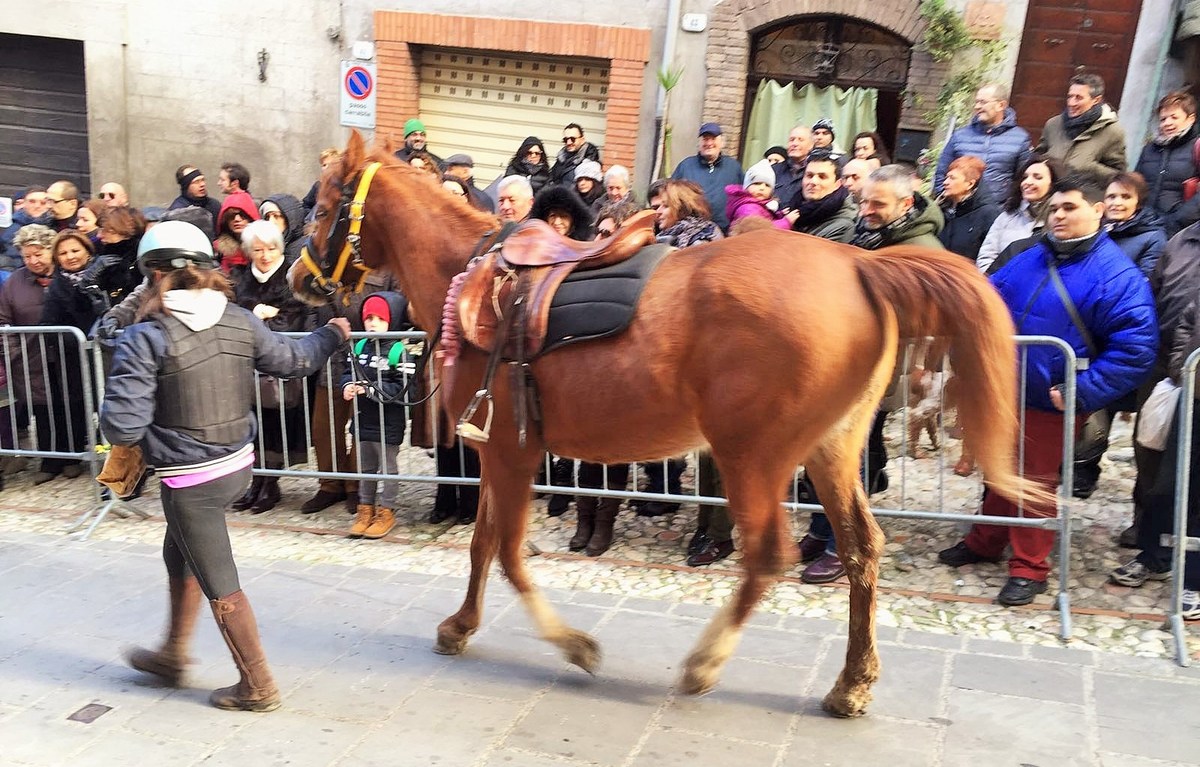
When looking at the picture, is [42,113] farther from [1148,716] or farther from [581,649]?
[1148,716]

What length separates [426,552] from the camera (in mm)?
6047

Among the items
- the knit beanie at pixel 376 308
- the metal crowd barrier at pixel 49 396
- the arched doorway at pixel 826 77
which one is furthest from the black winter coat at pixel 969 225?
the metal crowd barrier at pixel 49 396

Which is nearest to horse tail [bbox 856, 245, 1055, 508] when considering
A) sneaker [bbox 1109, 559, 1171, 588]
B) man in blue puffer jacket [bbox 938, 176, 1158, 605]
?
man in blue puffer jacket [bbox 938, 176, 1158, 605]

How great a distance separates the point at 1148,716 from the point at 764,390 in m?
2.07

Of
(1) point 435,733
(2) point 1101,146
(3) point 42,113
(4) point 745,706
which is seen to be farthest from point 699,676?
(3) point 42,113

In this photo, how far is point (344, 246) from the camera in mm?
4496

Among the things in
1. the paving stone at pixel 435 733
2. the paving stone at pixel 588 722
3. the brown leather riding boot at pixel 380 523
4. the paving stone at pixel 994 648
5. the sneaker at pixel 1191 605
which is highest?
the sneaker at pixel 1191 605

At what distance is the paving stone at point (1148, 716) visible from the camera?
3668mm

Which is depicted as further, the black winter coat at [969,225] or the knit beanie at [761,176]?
the black winter coat at [969,225]

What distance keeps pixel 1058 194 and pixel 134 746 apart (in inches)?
191

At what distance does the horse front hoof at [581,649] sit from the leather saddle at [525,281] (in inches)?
48.1

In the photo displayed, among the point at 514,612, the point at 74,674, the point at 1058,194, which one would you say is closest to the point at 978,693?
the point at 514,612

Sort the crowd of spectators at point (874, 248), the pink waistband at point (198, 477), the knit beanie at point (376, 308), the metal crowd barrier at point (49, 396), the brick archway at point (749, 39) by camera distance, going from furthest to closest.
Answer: the brick archway at point (749, 39) < the metal crowd barrier at point (49, 396) < the knit beanie at point (376, 308) < the crowd of spectators at point (874, 248) < the pink waistband at point (198, 477)

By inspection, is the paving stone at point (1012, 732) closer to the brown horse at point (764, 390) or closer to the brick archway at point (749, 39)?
the brown horse at point (764, 390)
